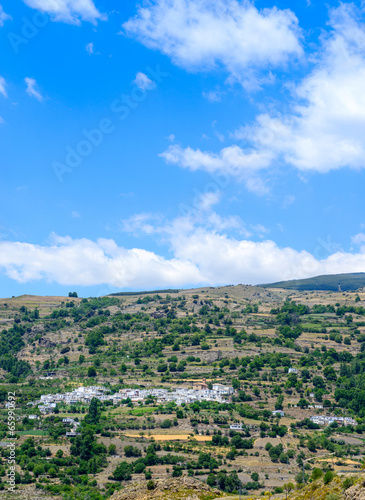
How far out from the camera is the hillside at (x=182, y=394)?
72.8 metres

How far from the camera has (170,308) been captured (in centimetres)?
18788

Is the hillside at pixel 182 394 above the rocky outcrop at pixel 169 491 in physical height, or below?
below

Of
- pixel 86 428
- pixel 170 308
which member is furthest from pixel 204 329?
pixel 86 428

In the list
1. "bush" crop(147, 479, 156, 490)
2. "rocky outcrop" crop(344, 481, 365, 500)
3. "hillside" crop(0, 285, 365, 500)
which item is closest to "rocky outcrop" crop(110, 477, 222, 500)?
"bush" crop(147, 479, 156, 490)

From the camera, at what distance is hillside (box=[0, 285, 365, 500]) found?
72.8 m

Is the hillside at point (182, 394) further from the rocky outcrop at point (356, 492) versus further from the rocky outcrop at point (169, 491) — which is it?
the rocky outcrop at point (356, 492)

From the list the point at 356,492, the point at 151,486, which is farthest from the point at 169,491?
the point at 356,492

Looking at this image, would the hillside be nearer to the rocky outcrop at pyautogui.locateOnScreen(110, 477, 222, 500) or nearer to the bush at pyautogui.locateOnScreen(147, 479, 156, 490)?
the rocky outcrop at pyautogui.locateOnScreen(110, 477, 222, 500)

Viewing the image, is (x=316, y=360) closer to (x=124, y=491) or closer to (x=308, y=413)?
(x=308, y=413)

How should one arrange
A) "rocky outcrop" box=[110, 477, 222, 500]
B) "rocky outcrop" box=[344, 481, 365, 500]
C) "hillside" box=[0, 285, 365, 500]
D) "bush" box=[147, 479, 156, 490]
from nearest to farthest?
"rocky outcrop" box=[344, 481, 365, 500], "rocky outcrop" box=[110, 477, 222, 500], "bush" box=[147, 479, 156, 490], "hillside" box=[0, 285, 365, 500]

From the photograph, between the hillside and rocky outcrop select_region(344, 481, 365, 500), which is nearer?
rocky outcrop select_region(344, 481, 365, 500)

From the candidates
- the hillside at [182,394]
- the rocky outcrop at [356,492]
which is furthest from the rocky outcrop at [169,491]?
the rocky outcrop at [356,492]

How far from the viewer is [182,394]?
110 m

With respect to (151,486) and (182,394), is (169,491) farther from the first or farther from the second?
(182,394)
